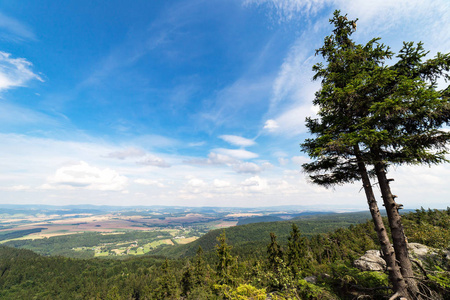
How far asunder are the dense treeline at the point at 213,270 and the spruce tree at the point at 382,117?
8.40 ft

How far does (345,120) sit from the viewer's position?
9312mm

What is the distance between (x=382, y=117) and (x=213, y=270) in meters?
31.4

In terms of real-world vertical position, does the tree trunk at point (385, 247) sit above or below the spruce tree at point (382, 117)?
below

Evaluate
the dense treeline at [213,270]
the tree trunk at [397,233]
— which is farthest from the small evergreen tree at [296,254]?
the tree trunk at [397,233]

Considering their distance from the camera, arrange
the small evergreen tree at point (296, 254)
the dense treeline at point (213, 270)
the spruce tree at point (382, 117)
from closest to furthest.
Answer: the spruce tree at point (382, 117) → the dense treeline at point (213, 270) → the small evergreen tree at point (296, 254)

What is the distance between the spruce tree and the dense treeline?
8.40ft

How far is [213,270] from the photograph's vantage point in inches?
1156

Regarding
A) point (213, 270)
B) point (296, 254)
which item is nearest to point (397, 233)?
point (213, 270)

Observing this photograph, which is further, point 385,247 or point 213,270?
point 213,270

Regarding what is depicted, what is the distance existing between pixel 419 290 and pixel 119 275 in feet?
569

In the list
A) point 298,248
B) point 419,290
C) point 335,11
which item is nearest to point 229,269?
point 298,248

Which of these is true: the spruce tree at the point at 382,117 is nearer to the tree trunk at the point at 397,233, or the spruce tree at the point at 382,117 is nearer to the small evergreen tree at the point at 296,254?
the tree trunk at the point at 397,233

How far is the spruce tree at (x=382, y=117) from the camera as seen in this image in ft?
23.8

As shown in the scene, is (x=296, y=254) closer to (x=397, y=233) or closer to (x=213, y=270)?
(x=213, y=270)
